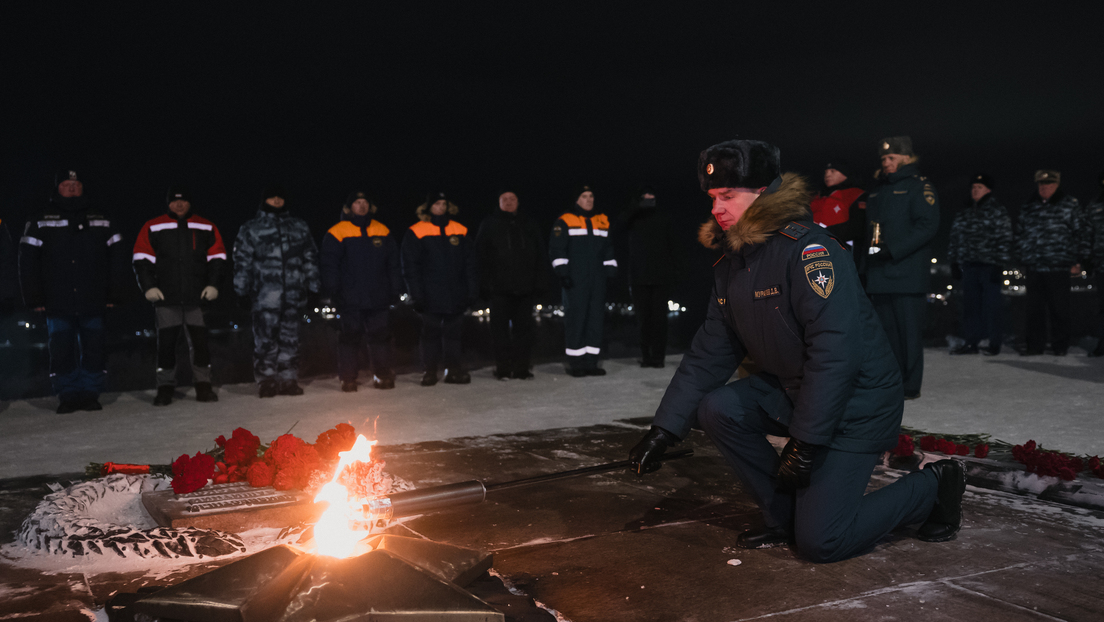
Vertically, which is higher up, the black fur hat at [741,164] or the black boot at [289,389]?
the black fur hat at [741,164]

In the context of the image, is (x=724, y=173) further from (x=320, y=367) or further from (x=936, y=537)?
(x=320, y=367)

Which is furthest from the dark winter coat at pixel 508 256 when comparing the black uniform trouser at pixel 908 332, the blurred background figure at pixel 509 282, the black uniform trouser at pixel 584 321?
the black uniform trouser at pixel 908 332

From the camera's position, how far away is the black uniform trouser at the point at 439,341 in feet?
29.8

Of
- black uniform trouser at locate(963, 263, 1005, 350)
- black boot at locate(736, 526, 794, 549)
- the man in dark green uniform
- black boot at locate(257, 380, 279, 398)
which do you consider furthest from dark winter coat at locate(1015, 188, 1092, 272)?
black boot at locate(257, 380, 279, 398)

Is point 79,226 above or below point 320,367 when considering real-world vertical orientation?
above

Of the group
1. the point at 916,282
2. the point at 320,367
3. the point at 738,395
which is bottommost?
the point at 320,367

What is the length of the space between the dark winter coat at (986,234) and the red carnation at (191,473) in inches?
399

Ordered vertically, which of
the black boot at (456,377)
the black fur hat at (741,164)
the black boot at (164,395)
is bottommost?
the black boot at (164,395)

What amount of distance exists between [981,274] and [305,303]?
8.62m

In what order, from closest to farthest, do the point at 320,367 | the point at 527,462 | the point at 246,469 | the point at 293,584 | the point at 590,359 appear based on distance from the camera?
the point at 293,584, the point at 246,469, the point at 527,462, the point at 590,359, the point at 320,367

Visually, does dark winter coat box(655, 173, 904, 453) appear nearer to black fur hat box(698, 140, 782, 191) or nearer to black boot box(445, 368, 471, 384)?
black fur hat box(698, 140, 782, 191)

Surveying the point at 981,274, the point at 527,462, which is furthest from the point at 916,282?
the point at 981,274

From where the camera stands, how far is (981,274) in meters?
10.8

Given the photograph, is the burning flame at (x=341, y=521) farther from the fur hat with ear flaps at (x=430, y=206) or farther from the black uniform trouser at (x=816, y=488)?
the fur hat with ear flaps at (x=430, y=206)
